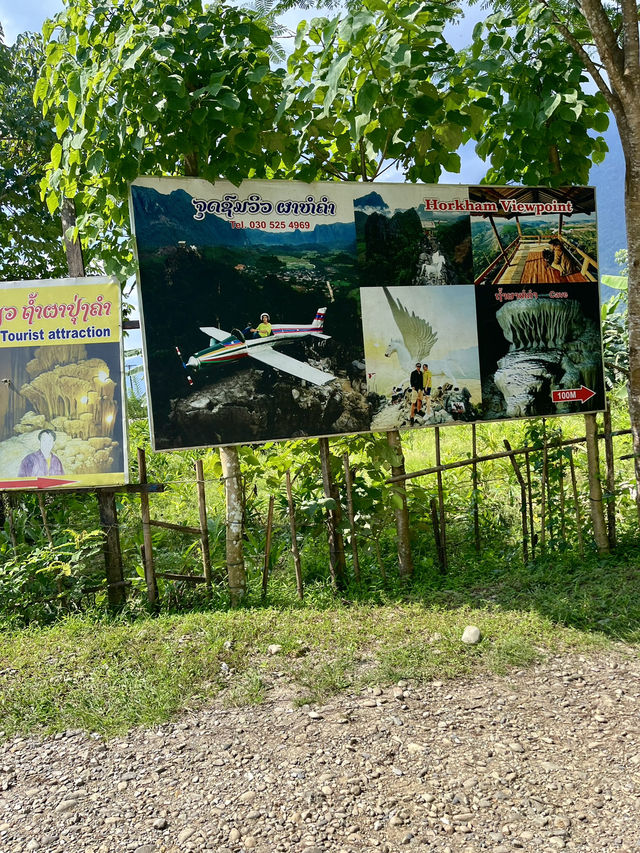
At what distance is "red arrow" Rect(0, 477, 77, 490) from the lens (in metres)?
4.83

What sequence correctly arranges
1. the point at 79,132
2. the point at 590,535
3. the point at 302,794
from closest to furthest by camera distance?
1. the point at 302,794
2. the point at 79,132
3. the point at 590,535

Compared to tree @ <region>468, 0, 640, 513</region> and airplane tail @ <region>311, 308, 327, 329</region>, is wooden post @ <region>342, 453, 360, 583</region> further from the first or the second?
tree @ <region>468, 0, 640, 513</region>

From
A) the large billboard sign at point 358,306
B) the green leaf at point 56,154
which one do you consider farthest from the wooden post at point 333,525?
the green leaf at point 56,154

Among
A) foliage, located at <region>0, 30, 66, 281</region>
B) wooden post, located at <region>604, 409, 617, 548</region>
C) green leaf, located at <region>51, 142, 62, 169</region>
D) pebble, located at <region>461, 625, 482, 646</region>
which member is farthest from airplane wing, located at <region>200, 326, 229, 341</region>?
foliage, located at <region>0, 30, 66, 281</region>

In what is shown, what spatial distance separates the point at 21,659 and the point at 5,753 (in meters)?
0.89

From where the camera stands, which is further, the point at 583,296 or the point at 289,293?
the point at 583,296

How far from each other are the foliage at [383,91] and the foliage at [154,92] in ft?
0.92

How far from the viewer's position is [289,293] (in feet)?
15.5

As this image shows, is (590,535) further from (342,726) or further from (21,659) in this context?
(21,659)

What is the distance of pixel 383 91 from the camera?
4430 millimetres

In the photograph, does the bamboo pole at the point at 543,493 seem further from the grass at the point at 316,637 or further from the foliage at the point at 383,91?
the foliage at the point at 383,91

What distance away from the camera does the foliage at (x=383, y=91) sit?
4125 mm

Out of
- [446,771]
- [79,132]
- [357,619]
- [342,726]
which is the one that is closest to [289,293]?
[79,132]

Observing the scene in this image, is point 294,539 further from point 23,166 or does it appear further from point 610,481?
point 23,166
